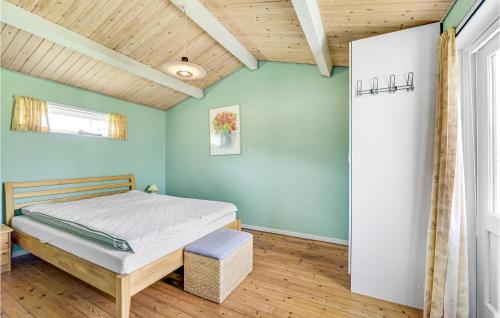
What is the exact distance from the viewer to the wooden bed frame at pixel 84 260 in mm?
1609

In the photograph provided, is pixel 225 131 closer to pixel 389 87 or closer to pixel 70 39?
pixel 70 39

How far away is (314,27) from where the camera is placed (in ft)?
6.86

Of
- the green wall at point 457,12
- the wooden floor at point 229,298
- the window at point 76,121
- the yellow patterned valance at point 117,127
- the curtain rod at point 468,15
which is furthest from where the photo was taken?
the yellow patterned valance at point 117,127

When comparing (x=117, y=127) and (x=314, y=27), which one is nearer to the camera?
(x=314, y=27)

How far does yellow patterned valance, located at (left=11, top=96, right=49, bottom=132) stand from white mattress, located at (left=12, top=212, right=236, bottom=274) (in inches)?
49.0

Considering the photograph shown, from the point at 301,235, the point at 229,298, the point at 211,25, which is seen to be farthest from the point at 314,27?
the point at 301,235

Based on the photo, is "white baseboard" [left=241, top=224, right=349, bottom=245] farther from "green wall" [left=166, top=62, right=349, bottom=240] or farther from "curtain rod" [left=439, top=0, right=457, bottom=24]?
"curtain rod" [left=439, top=0, right=457, bottom=24]

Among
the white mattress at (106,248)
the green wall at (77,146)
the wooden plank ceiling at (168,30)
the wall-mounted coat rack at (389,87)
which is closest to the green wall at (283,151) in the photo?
the wooden plank ceiling at (168,30)

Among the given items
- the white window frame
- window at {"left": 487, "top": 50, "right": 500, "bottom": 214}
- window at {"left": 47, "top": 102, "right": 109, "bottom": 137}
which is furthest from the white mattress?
window at {"left": 487, "top": 50, "right": 500, "bottom": 214}

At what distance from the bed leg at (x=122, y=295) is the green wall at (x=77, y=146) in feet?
8.43

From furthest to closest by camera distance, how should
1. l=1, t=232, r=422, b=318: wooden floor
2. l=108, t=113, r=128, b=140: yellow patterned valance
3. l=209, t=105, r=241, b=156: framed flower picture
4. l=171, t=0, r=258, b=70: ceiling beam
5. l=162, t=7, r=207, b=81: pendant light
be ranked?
l=209, t=105, r=241, b=156: framed flower picture → l=108, t=113, r=128, b=140: yellow patterned valance → l=171, t=0, r=258, b=70: ceiling beam → l=162, t=7, r=207, b=81: pendant light → l=1, t=232, r=422, b=318: wooden floor

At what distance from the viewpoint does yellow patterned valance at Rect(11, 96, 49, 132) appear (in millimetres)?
2803

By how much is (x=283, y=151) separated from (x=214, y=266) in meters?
2.27

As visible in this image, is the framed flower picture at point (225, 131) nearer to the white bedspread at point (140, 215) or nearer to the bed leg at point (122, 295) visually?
the white bedspread at point (140, 215)
